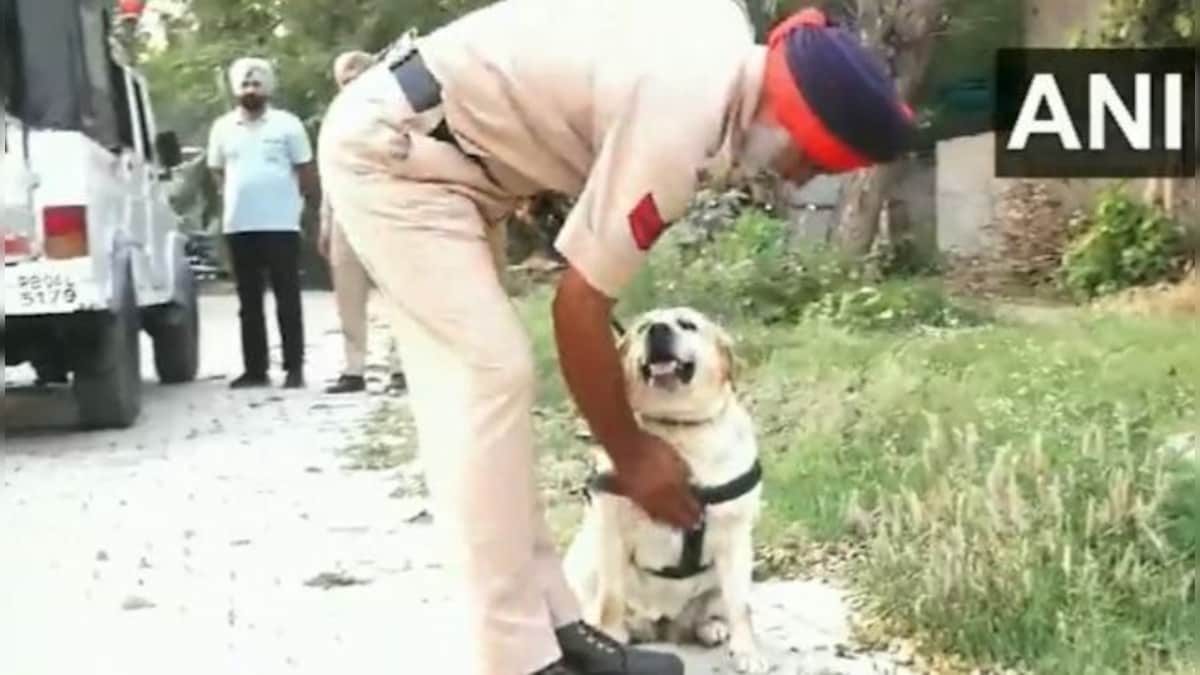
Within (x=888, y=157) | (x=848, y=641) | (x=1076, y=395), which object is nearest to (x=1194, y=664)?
(x=848, y=641)

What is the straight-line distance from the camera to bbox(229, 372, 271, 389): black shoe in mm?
8617

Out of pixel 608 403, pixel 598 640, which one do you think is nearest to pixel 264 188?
pixel 598 640

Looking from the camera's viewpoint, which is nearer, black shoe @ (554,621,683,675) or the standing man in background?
black shoe @ (554,621,683,675)

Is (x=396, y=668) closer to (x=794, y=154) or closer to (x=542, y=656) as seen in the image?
(x=542, y=656)

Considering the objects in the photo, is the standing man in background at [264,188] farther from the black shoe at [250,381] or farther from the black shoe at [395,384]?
the black shoe at [395,384]

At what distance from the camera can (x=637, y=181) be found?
304cm

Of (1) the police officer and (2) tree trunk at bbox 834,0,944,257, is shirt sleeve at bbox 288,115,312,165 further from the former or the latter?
(1) the police officer

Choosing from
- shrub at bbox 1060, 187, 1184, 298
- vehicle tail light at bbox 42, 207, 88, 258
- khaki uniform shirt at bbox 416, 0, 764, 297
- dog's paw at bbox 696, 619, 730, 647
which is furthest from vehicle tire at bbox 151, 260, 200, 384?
khaki uniform shirt at bbox 416, 0, 764, 297

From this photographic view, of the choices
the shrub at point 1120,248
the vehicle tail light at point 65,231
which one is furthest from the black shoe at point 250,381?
the shrub at point 1120,248

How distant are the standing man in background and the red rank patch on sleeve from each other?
16.2 ft

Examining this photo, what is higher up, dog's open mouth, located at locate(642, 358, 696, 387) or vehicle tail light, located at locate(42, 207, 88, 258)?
vehicle tail light, located at locate(42, 207, 88, 258)

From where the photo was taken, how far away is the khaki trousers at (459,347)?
11.0ft

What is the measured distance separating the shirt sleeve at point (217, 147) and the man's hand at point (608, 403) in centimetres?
487

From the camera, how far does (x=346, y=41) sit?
27.8ft
